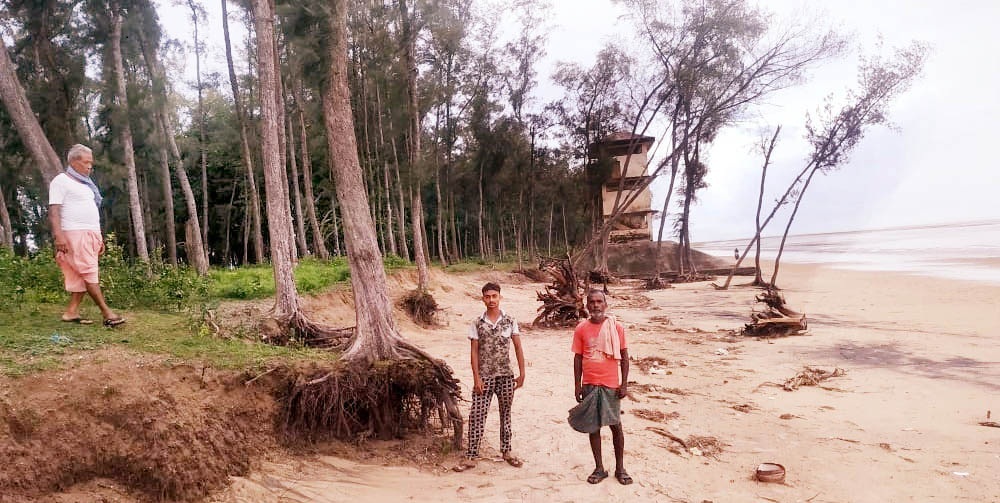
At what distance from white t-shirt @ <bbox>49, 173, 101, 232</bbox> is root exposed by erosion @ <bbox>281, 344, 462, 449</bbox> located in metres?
2.88

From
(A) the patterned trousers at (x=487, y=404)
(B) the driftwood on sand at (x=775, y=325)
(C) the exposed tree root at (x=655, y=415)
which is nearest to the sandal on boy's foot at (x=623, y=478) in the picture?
(A) the patterned trousers at (x=487, y=404)

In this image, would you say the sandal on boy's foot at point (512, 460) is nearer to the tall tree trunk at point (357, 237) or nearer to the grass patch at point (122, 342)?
the tall tree trunk at point (357, 237)

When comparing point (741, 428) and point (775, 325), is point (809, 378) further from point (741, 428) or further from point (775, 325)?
point (775, 325)

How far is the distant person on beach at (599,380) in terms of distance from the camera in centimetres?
484

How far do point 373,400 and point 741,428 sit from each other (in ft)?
14.8

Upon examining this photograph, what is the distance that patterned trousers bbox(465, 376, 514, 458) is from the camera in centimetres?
524

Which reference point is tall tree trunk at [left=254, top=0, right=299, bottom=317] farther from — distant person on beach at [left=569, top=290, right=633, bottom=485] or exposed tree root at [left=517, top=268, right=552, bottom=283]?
exposed tree root at [left=517, top=268, right=552, bottom=283]

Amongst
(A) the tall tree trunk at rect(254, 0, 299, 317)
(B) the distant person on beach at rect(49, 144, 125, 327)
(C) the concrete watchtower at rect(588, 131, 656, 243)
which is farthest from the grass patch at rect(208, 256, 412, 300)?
(C) the concrete watchtower at rect(588, 131, 656, 243)

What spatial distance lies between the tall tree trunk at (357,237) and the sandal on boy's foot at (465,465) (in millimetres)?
1427

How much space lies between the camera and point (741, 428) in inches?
263

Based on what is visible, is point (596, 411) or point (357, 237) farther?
point (357, 237)

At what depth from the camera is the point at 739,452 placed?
591 centimetres

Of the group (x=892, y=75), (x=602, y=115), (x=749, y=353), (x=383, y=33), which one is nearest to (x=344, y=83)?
(x=749, y=353)

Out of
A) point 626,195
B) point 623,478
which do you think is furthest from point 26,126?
point 626,195
